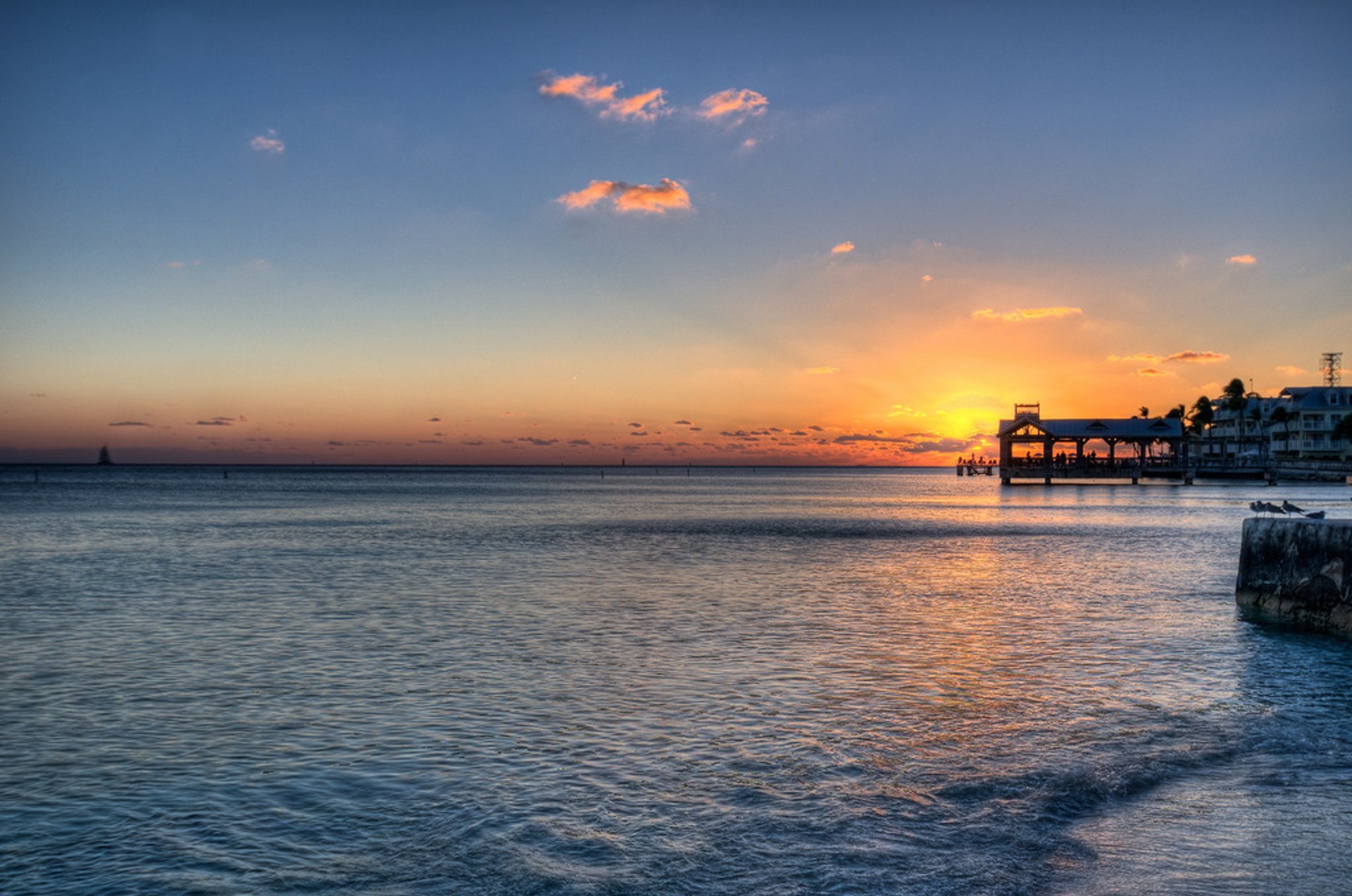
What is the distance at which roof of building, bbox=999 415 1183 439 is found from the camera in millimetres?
98312

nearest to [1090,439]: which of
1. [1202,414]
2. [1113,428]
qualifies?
[1113,428]

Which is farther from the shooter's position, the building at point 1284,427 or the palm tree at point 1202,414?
the palm tree at point 1202,414

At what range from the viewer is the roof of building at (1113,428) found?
98312 mm

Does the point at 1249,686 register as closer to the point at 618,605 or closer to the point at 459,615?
the point at 618,605

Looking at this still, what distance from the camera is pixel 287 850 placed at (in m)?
6.93

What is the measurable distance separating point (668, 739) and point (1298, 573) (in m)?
14.0

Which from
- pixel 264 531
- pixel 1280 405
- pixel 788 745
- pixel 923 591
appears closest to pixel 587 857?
pixel 788 745

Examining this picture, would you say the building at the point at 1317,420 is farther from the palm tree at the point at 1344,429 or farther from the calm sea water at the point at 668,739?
the calm sea water at the point at 668,739

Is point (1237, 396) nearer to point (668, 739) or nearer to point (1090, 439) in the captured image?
point (1090, 439)

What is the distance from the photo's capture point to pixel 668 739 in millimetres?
9742

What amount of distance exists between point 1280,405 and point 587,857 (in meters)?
159

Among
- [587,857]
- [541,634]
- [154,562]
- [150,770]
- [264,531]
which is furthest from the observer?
[264,531]

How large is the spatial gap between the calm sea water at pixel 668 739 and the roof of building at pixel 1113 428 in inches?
3132

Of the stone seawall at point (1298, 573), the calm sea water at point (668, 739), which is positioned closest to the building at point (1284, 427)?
the stone seawall at point (1298, 573)
